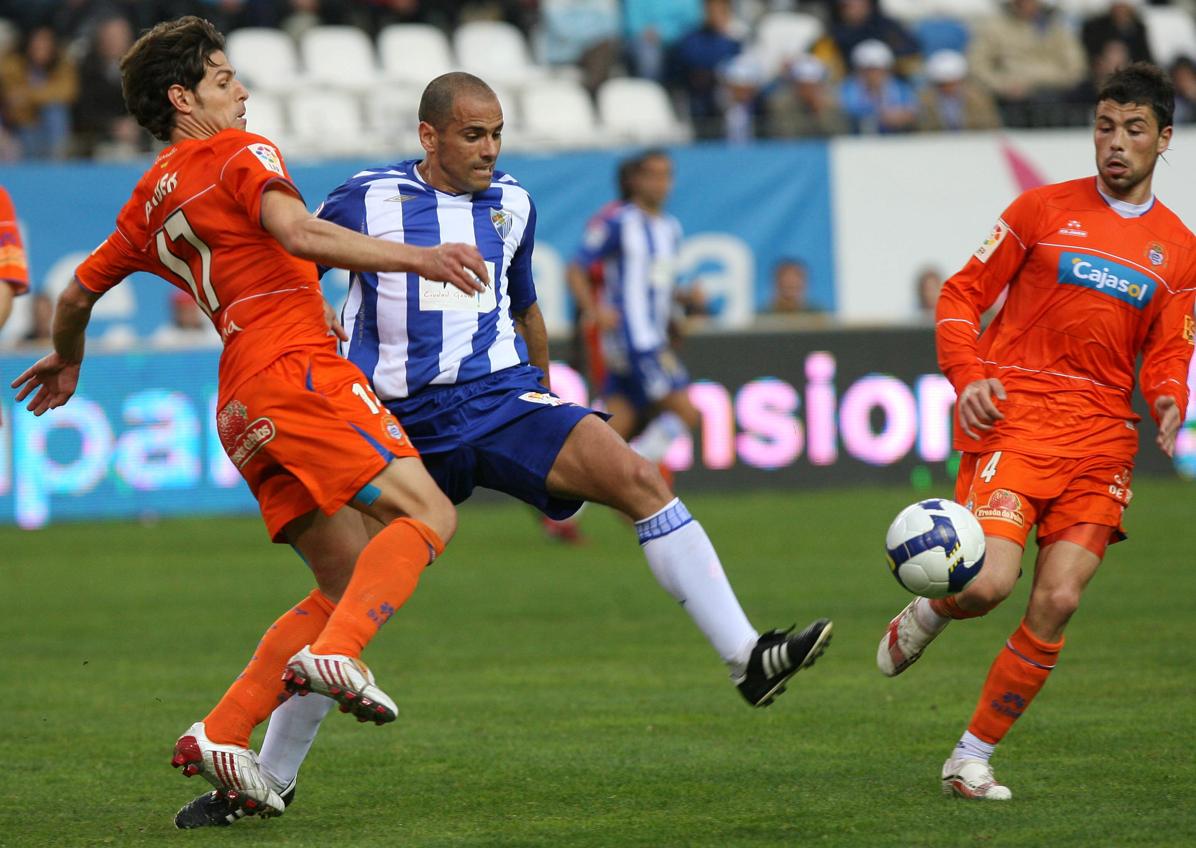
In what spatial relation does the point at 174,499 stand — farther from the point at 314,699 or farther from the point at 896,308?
the point at 314,699

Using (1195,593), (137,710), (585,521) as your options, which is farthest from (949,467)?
(137,710)

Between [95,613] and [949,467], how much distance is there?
811 centimetres

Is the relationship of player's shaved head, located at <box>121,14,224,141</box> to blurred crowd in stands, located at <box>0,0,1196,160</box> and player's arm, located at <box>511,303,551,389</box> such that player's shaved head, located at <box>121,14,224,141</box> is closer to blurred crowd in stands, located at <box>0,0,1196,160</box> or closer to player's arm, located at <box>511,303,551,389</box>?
player's arm, located at <box>511,303,551,389</box>

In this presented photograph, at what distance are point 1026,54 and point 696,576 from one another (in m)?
16.1

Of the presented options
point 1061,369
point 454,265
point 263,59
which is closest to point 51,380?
point 454,265

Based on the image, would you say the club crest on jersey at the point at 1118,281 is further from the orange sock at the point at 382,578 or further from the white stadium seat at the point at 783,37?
the white stadium seat at the point at 783,37

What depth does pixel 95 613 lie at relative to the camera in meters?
10.7

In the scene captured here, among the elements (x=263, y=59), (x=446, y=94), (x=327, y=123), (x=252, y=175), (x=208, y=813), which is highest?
(x=263, y=59)

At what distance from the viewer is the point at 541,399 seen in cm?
578

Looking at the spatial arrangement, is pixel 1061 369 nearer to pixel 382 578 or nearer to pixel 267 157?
pixel 382 578

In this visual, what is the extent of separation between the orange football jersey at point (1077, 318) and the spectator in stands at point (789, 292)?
10996 millimetres

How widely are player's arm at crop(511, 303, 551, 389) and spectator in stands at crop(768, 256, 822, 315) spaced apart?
11041 millimetres

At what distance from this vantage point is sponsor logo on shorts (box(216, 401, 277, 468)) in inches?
210

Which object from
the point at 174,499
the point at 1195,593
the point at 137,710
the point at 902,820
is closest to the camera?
the point at 902,820
